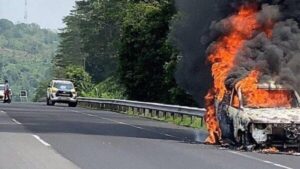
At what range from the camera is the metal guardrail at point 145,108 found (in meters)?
31.8

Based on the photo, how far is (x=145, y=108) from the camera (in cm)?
4034

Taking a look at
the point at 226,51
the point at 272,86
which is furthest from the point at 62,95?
the point at 272,86

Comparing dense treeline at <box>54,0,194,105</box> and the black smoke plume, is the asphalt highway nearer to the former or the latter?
the black smoke plume

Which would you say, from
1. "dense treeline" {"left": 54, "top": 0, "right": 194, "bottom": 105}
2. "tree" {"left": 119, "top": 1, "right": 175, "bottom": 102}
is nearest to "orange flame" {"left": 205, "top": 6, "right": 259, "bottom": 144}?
"dense treeline" {"left": 54, "top": 0, "right": 194, "bottom": 105}

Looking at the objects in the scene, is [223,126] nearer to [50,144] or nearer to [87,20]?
[50,144]

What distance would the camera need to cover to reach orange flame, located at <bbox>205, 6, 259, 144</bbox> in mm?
21359

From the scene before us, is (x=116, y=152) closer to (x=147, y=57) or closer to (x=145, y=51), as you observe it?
(x=147, y=57)

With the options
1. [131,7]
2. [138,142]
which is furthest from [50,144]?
[131,7]

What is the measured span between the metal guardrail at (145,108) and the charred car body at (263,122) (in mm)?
9200

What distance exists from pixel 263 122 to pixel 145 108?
74.3ft

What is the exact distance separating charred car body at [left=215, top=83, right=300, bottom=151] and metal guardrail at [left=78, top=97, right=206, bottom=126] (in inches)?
362

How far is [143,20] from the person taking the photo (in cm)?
5341

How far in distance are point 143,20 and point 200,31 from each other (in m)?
29.0

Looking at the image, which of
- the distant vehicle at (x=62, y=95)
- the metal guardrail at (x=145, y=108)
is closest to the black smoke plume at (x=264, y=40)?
the metal guardrail at (x=145, y=108)
